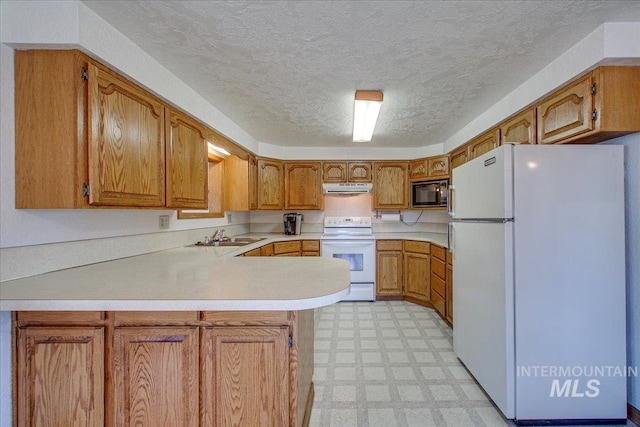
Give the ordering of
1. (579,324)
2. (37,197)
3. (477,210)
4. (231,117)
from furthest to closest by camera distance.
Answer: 1. (231,117)
2. (477,210)
3. (579,324)
4. (37,197)

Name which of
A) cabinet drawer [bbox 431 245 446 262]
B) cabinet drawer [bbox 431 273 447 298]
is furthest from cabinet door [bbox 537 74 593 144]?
cabinet drawer [bbox 431 273 447 298]

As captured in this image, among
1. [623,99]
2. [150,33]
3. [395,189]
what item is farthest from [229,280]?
[395,189]

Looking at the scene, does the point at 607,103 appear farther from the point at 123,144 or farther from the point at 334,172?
the point at 334,172

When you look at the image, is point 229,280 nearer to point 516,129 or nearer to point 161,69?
point 161,69

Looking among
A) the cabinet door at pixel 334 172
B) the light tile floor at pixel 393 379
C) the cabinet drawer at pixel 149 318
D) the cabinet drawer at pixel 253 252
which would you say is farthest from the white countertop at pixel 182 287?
the cabinet door at pixel 334 172

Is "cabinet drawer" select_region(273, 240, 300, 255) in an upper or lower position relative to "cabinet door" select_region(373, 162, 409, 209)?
lower

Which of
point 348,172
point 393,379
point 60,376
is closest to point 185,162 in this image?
point 60,376

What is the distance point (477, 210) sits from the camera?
6.15ft

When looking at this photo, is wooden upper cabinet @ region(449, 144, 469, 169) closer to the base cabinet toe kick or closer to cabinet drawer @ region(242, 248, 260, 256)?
cabinet drawer @ region(242, 248, 260, 256)

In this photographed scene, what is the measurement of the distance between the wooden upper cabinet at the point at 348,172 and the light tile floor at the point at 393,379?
195 centimetres

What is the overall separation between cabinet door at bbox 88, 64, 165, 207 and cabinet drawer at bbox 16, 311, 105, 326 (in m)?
0.50

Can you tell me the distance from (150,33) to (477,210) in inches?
88.7

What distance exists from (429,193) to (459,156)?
637 millimetres
